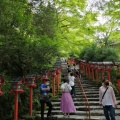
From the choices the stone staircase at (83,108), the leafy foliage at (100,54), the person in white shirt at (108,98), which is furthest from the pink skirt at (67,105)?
the leafy foliage at (100,54)

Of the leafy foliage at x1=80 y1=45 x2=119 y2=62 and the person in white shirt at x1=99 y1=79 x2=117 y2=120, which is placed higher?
the leafy foliage at x1=80 y1=45 x2=119 y2=62

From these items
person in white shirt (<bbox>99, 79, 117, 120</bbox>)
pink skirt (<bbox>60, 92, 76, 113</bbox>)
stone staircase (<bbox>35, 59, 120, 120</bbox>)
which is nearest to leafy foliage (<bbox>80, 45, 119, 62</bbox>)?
stone staircase (<bbox>35, 59, 120, 120</bbox>)

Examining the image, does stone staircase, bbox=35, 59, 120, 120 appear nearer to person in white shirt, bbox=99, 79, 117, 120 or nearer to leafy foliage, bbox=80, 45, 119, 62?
person in white shirt, bbox=99, 79, 117, 120

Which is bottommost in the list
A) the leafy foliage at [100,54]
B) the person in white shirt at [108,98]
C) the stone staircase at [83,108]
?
the stone staircase at [83,108]

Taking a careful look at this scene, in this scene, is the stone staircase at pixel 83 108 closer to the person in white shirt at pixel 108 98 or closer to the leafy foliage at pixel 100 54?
the person in white shirt at pixel 108 98

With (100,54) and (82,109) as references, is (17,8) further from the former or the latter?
(100,54)

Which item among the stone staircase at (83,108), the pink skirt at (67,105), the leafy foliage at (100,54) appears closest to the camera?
the pink skirt at (67,105)

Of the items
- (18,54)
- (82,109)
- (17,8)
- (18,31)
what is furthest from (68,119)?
(17,8)

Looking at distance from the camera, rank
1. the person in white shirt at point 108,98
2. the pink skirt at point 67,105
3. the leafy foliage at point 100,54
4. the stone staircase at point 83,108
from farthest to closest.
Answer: the leafy foliage at point 100,54 < the stone staircase at point 83,108 < the pink skirt at point 67,105 < the person in white shirt at point 108,98

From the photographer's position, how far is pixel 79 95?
13117 mm

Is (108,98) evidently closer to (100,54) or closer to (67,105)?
(67,105)

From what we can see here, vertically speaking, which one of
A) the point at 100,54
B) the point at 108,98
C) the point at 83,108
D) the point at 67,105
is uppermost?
the point at 100,54

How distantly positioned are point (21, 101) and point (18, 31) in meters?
3.37

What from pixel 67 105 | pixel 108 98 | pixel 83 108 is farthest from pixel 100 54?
pixel 108 98
